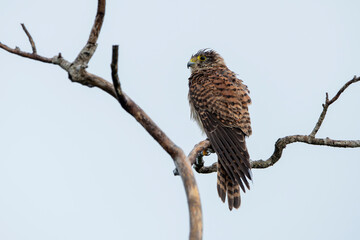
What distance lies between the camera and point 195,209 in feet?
8.63

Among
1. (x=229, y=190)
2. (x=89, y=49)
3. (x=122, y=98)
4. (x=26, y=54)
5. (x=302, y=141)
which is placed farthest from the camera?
(x=229, y=190)

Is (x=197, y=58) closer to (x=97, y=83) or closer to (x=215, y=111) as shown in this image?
(x=215, y=111)

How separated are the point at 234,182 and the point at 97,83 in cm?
240

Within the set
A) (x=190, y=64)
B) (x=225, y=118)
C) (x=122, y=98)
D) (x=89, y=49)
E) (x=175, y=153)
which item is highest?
(x=190, y=64)

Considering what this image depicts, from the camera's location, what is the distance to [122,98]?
288 cm

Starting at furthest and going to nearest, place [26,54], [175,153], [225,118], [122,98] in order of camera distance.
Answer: [225,118]
[26,54]
[175,153]
[122,98]

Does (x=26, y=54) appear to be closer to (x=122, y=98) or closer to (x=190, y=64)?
(x=122, y=98)

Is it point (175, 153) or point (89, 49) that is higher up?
point (89, 49)

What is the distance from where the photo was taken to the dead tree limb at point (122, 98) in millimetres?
2638

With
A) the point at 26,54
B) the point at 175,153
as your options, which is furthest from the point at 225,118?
the point at 26,54

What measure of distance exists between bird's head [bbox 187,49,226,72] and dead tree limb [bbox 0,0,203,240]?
4036 mm

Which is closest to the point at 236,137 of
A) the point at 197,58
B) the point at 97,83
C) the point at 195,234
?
the point at 197,58

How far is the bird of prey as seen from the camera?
16.5 feet

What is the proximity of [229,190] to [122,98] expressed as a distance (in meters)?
2.47
